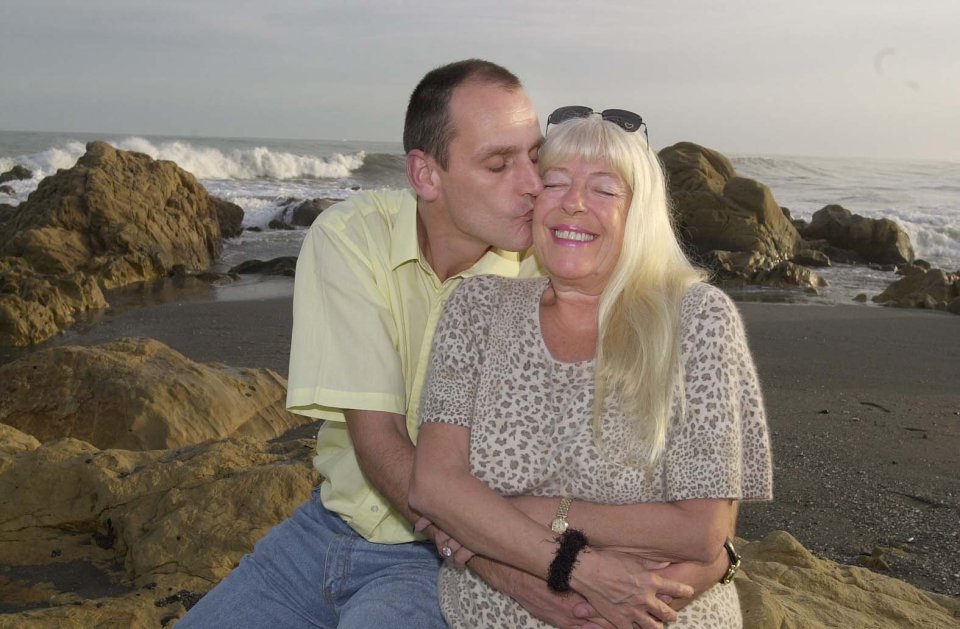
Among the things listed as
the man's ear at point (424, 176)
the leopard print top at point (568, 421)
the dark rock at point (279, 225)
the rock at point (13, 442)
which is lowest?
the dark rock at point (279, 225)

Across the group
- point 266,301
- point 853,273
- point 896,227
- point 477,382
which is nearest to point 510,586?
point 477,382

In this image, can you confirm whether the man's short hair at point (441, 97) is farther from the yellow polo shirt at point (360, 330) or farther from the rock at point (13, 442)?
the rock at point (13, 442)

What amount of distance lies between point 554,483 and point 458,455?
0.92ft

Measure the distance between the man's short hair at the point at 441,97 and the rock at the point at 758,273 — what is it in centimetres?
1223

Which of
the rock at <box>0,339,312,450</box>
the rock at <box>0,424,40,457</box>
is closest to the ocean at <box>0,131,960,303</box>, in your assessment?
the rock at <box>0,339,312,450</box>

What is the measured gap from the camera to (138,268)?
528 inches

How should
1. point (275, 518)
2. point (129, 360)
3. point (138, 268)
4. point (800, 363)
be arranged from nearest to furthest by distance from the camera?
point (275, 518) → point (129, 360) → point (800, 363) → point (138, 268)

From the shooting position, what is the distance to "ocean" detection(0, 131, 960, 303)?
18.4 m

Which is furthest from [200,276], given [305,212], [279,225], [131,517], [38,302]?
[131,517]

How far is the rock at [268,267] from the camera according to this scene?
14727mm

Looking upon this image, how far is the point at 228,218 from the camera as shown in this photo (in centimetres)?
1962

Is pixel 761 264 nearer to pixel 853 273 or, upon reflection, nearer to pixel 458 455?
pixel 853 273

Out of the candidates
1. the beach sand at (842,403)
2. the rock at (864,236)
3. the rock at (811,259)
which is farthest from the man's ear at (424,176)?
the rock at (864,236)

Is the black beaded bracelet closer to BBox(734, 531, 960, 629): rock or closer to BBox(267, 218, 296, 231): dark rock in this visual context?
BBox(734, 531, 960, 629): rock
